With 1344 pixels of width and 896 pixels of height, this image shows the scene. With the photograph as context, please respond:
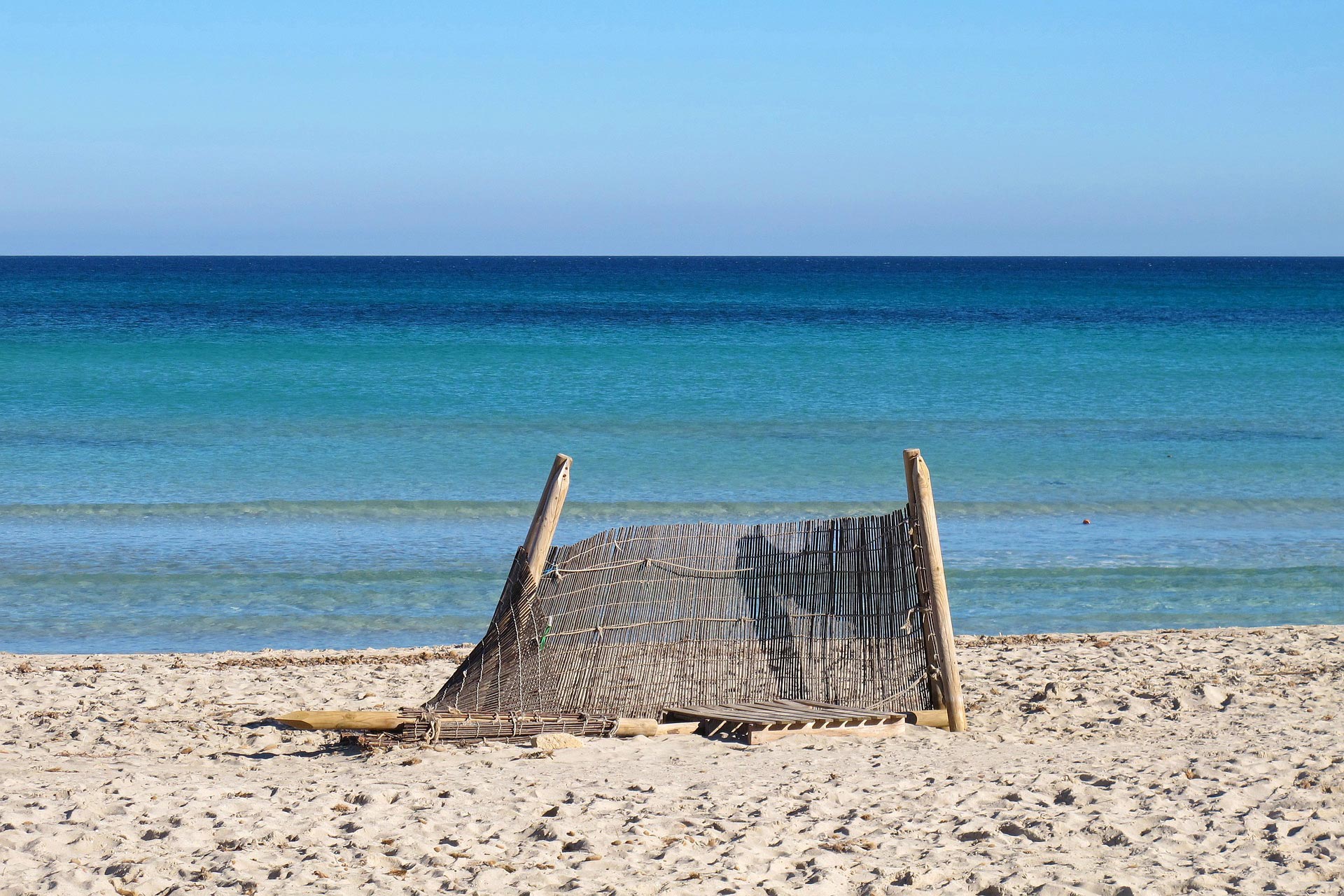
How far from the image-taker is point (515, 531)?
39.0 feet

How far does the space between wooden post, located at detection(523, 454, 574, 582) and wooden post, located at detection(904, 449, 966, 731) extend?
1717 millimetres

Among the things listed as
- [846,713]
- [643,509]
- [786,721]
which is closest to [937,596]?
[846,713]

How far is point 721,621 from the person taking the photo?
632cm

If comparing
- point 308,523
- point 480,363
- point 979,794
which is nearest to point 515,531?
point 308,523

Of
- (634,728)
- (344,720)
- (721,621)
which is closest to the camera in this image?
(344,720)

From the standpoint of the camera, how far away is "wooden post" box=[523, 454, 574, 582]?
237 inches

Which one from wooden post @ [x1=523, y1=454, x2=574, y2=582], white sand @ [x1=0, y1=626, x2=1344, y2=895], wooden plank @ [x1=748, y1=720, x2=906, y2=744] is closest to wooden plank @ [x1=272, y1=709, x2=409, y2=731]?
white sand @ [x1=0, y1=626, x2=1344, y2=895]

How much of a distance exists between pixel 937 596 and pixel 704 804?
188cm

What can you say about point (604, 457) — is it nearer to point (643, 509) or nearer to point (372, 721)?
point (643, 509)

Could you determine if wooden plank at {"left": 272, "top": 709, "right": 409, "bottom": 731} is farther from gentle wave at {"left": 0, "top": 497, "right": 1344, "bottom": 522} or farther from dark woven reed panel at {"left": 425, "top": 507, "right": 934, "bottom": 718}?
gentle wave at {"left": 0, "top": 497, "right": 1344, "bottom": 522}

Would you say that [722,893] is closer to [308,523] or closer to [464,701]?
[464,701]

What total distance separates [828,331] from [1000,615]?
29040 mm

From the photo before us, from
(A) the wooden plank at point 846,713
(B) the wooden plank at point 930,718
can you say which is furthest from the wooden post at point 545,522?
(B) the wooden plank at point 930,718

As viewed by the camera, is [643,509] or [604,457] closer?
[643,509]
